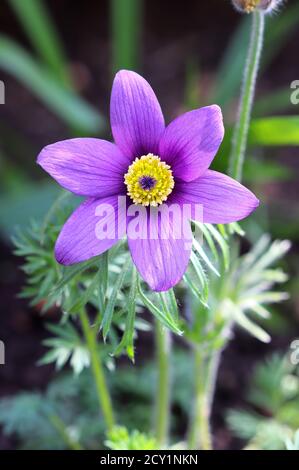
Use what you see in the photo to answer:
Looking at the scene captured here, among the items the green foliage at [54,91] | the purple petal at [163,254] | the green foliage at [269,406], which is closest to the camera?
the purple petal at [163,254]

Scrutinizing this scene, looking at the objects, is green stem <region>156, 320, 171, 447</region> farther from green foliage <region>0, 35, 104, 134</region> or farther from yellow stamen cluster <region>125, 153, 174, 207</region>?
green foliage <region>0, 35, 104, 134</region>

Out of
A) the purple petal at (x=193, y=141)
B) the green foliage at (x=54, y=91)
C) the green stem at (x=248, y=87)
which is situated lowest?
the purple petal at (x=193, y=141)

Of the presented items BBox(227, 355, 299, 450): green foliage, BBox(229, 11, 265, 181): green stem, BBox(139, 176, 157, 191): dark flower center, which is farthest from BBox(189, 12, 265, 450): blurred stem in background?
BBox(139, 176, 157, 191): dark flower center

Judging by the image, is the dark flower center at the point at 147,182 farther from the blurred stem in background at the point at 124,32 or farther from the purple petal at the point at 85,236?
the blurred stem in background at the point at 124,32

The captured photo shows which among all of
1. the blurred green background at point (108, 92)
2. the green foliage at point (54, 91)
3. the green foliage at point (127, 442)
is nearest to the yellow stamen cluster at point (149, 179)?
the green foliage at point (127, 442)
